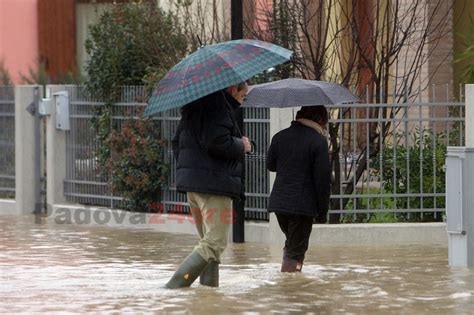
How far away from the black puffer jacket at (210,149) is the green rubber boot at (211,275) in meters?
0.62

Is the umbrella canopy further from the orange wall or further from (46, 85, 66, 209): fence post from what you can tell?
the orange wall

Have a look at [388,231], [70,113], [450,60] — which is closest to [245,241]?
[388,231]

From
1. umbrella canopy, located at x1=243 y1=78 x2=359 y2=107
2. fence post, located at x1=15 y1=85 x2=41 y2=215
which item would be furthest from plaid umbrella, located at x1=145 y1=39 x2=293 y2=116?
fence post, located at x1=15 y1=85 x2=41 y2=215

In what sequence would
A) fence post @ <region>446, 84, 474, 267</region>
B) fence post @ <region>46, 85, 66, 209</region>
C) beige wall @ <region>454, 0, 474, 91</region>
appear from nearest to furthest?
fence post @ <region>446, 84, 474, 267</region> → fence post @ <region>46, 85, 66, 209</region> → beige wall @ <region>454, 0, 474, 91</region>

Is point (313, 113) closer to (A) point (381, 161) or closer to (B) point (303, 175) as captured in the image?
(B) point (303, 175)

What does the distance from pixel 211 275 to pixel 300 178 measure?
1.29 metres

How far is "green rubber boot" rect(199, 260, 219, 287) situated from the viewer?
10859 mm

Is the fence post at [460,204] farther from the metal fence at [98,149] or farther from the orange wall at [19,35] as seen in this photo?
the orange wall at [19,35]

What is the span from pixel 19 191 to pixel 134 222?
2572 millimetres

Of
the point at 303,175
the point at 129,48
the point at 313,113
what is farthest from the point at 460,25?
the point at 303,175

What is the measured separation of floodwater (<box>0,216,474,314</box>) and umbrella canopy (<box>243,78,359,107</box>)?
60.1 inches

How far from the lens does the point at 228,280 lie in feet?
38.4

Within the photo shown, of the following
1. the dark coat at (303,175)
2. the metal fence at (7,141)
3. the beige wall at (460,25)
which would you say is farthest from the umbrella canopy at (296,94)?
the beige wall at (460,25)

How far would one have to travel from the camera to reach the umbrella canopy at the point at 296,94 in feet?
39.7
